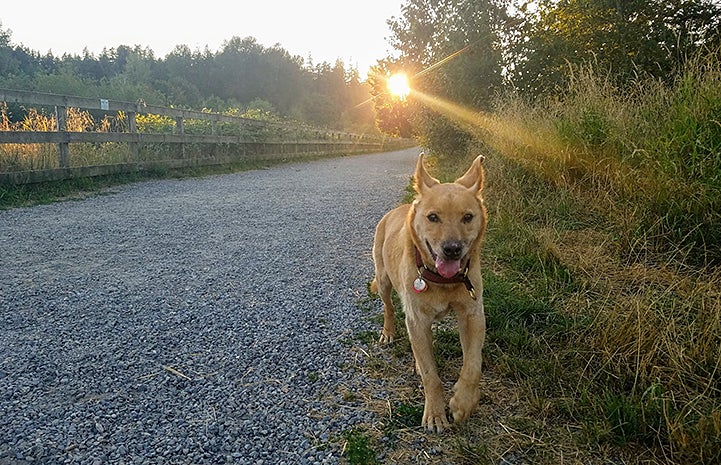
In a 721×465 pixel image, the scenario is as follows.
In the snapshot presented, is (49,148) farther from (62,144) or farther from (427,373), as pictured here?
(427,373)

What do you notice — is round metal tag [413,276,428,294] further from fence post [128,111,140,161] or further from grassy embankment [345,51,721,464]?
fence post [128,111,140,161]

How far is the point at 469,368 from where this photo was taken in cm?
244

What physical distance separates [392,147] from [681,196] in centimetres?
4594

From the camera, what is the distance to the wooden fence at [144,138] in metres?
9.27

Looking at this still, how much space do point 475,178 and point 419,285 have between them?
1.00 metres

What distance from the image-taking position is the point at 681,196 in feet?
12.4

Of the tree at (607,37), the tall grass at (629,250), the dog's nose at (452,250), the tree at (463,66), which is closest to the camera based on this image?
the tall grass at (629,250)

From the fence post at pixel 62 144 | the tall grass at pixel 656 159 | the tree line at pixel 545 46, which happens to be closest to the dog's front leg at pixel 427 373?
the tall grass at pixel 656 159

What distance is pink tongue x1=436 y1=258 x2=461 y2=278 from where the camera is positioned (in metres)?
2.58

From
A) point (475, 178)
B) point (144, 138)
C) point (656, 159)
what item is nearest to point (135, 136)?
point (144, 138)

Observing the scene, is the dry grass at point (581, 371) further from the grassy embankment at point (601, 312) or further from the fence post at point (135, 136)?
the fence post at point (135, 136)

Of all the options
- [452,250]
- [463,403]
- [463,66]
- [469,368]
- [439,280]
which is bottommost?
[463,403]

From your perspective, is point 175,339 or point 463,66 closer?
point 175,339

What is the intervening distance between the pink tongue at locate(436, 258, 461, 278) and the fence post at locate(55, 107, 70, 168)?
9.83 meters
